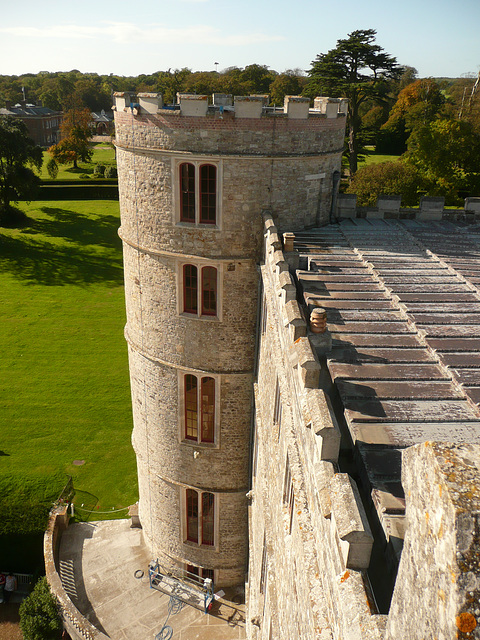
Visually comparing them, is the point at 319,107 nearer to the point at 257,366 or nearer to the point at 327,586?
the point at 257,366

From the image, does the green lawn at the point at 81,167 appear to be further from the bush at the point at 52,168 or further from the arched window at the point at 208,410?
the arched window at the point at 208,410

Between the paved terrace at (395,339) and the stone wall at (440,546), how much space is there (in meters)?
2.32

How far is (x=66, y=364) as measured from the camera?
34938mm

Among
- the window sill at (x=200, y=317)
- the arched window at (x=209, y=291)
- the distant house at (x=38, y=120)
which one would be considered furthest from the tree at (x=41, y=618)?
the distant house at (x=38, y=120)

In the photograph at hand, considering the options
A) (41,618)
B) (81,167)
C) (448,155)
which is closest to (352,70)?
(448,155)

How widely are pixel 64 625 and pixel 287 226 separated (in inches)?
652

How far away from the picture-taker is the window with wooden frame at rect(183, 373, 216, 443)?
1634 centimetres

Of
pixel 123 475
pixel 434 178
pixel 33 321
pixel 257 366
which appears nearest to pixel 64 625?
pixel 123 475

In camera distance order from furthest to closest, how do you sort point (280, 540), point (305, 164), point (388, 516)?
point (305, 164) → point (280, 540) → point (388, 516)

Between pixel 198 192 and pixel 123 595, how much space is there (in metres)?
15.3

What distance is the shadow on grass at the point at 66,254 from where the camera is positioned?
163ft

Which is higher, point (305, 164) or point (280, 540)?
point (305, 164)

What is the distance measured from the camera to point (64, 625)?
18.8m

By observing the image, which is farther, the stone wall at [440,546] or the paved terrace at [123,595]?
the paved terrace at [123,595]
